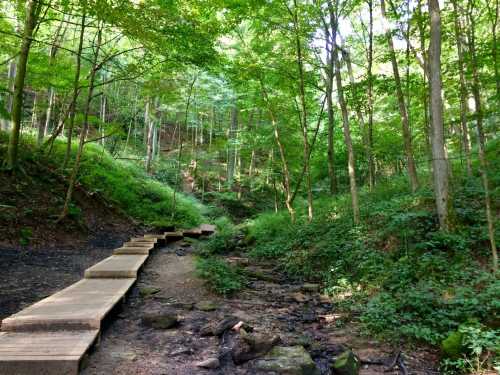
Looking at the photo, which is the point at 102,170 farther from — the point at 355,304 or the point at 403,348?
the point at 403,348

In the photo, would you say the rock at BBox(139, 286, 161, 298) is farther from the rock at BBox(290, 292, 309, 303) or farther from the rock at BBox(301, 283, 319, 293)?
the rock at BBox(301, 283, 319, 293)

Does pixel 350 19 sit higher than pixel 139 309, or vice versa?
pixel 350 19

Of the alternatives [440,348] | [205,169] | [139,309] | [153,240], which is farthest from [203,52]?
[205,169]

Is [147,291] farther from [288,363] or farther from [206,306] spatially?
[288,363]

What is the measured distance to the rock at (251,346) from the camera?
346cm

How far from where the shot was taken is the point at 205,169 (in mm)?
26188

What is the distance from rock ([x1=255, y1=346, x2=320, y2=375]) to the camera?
10.5 ft

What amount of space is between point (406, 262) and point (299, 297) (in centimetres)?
209

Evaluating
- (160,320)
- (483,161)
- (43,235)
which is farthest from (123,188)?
(483,161)

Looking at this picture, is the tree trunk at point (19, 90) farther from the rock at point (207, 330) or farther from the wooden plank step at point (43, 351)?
the rock at point (207, 330)

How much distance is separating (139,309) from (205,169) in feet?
70.8

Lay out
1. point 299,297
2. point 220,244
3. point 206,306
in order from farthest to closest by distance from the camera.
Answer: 1. point 220,244
2. point 299,297
3. point 206,306

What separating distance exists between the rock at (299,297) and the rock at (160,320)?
8.49 feet

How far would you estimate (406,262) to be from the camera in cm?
610
